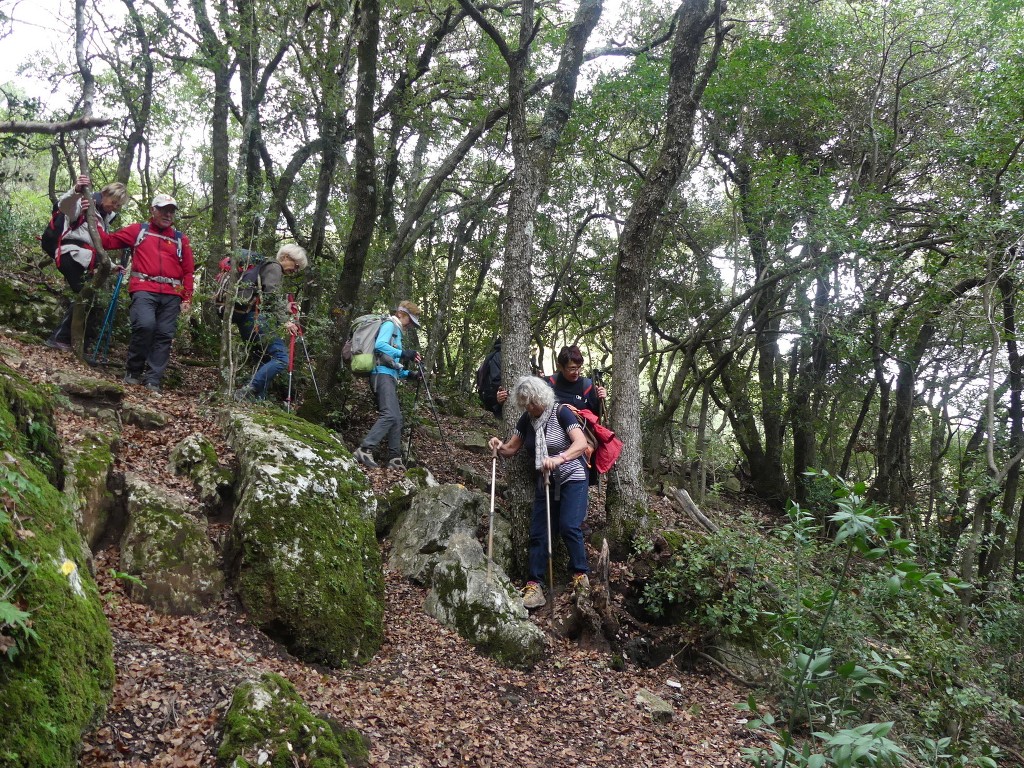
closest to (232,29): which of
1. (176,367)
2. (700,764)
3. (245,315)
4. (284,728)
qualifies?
(245,315)

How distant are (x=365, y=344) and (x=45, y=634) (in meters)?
5.70

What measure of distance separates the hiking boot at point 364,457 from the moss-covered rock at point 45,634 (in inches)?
163

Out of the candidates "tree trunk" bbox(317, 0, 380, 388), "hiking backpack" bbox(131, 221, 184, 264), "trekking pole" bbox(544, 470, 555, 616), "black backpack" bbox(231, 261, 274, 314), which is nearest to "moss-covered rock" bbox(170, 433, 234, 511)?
"black backpack" bbox(231, 261, 274, 314)

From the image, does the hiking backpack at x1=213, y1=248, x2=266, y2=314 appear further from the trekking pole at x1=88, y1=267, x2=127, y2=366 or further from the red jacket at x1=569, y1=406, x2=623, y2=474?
the red jacket at x1=569, y1=406, x2=623, y2=474

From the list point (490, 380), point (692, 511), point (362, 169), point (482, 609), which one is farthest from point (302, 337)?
point (692, 511)

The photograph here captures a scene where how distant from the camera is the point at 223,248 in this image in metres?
8.43

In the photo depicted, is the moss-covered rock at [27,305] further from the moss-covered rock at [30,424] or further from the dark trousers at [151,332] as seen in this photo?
the moss-covered rock at [30,424]

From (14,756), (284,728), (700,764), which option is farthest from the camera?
(700,764)

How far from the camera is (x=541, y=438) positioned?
612 cm

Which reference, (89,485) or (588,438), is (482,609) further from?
(89,485)

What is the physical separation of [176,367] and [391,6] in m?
7.50

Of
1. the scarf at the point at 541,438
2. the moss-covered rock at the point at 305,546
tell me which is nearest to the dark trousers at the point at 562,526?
the scarf at the point at 541,438

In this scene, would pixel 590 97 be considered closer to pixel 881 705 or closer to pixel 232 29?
pixel 232 29

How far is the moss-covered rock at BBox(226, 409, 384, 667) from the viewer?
4219mm
